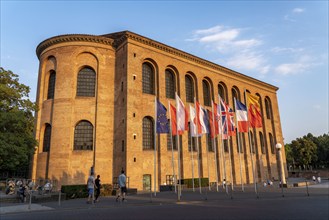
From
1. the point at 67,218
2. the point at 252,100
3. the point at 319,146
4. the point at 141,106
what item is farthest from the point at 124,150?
the point at 319,146

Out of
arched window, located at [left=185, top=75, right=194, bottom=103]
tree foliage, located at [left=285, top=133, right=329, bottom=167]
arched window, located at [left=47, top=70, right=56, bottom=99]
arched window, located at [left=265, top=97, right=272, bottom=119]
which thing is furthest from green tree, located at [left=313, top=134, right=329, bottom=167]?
arched window, located at [left=47, top=70, right=56, bottom=99]

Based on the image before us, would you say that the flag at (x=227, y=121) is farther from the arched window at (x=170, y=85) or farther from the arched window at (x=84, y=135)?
the arched window at (x=84, y=135)

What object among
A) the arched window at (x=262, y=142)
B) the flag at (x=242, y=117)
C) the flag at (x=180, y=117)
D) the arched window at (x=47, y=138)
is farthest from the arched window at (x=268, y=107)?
the arched window at (x=47, y=138)

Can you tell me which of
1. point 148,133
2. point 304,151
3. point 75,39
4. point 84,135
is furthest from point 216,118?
point 304,151

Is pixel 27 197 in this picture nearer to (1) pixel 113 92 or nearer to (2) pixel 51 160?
(2) pixel 51 160

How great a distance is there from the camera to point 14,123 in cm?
2378

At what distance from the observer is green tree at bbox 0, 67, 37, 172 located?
75.2 ft

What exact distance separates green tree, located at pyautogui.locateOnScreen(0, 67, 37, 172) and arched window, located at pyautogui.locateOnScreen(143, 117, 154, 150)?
1158 centimetres

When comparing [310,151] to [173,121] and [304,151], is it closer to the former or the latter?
[304,151]

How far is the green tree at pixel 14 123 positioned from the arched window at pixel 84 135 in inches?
163

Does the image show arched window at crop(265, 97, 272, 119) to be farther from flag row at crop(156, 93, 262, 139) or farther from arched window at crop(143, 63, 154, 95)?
flag row at crop(156, 93, 262, 139)

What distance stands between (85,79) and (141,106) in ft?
24.9

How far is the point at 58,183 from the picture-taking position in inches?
978

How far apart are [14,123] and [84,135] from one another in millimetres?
6813
